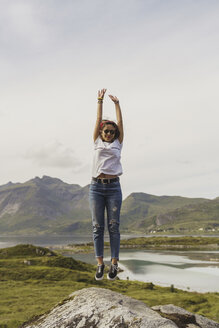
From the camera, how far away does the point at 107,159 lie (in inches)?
370

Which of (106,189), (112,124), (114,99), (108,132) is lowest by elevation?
(106,189)

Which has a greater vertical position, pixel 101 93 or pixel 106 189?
pixel 101 93

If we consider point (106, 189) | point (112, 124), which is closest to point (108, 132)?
point (112, 124)

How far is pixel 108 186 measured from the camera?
30.8ft

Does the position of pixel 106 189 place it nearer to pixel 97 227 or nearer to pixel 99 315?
pixel 97 227

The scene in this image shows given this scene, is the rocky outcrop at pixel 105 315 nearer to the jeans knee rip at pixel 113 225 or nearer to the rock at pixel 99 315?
the rock at pixel 99 315

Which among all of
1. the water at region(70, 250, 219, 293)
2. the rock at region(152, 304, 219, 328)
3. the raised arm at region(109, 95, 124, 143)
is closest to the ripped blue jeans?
the raised arm at region(109, 95, 124, 143)

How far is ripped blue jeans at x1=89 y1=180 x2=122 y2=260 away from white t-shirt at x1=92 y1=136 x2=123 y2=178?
1.33ft

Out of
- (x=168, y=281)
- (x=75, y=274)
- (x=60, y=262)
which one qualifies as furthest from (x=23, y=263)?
(x=168, y=281)

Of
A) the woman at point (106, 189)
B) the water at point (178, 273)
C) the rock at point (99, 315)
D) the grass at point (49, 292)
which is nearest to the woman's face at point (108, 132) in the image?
the woman at point (106, 189)

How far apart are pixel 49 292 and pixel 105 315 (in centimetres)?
5159

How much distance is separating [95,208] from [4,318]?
33651mm

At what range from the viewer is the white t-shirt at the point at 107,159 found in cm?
937

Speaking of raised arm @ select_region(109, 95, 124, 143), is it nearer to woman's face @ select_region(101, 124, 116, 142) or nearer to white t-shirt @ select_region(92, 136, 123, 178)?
woman's face @ select_region(101, 124, 116, 142)
